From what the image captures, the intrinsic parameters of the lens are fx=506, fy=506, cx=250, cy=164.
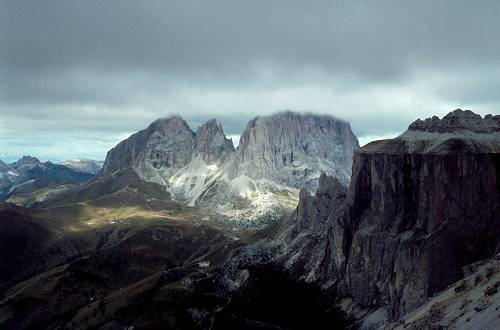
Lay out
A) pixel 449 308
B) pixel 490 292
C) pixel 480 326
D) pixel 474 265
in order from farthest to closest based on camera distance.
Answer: pixel 474 265 → pixel 449 308 → pixel 490 292 → pixel 480 326

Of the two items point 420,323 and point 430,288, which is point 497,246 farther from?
point 420,323

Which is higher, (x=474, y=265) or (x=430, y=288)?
(x=474, y=265)

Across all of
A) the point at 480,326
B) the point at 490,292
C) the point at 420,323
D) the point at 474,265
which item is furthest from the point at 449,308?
the point at 474,265

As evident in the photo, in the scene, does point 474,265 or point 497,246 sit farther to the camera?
point 497,246

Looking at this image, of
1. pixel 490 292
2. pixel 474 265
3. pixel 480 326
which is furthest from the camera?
pixel 474 265

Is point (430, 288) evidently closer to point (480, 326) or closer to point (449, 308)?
point (449, 308)

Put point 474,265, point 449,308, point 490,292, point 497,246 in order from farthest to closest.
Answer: point 497,246, point 474,265, point 449,308, point 490,292

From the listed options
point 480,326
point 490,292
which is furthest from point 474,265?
point 480,326

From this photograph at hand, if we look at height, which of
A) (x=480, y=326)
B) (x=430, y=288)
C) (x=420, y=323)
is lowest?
(x=430, y=288)

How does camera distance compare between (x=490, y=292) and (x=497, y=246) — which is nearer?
(x=490, y=292)
